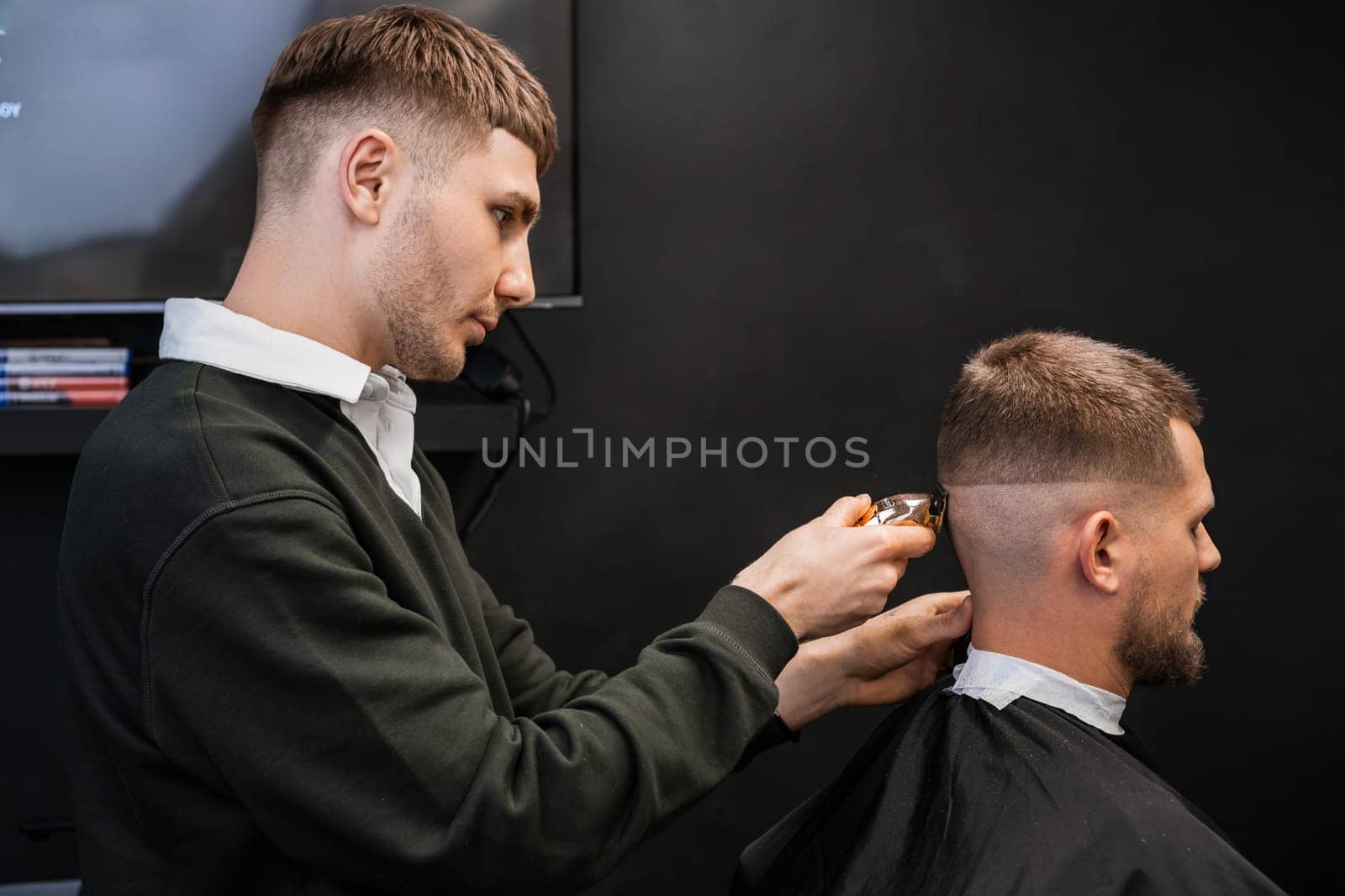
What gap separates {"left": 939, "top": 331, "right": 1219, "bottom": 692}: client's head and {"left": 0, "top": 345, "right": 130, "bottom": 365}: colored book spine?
4.93 feet

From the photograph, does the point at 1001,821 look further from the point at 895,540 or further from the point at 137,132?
the point at 137,132

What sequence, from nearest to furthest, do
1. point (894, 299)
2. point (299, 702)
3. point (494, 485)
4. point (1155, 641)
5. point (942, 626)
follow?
1. point (299, 702)
2. point (1155, 641)
3. point (942, 626)
4. point (494, 485)
5. point (894, 299)

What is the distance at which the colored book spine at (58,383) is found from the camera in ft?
6.68

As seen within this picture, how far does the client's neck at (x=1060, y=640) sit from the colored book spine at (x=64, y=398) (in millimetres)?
1566

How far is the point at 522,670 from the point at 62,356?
1.05m

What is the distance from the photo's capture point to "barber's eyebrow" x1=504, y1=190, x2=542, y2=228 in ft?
4.55

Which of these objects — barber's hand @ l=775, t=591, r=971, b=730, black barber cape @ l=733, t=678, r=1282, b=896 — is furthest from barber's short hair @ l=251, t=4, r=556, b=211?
black barber cape @ l=733, t=678, r=1282, b=896

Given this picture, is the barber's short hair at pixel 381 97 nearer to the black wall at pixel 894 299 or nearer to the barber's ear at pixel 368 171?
the barber's ear at pixel 368 171

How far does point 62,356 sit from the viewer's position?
206 cm

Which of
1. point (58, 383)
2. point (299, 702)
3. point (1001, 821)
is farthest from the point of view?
point (58, 383)

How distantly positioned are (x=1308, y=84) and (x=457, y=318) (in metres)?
2.23

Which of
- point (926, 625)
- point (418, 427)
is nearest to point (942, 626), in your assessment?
point (926, 625)

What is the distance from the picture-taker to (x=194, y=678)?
1.08 metres

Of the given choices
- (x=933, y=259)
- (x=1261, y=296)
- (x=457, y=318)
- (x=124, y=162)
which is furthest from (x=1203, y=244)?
(x=124, y=162)
